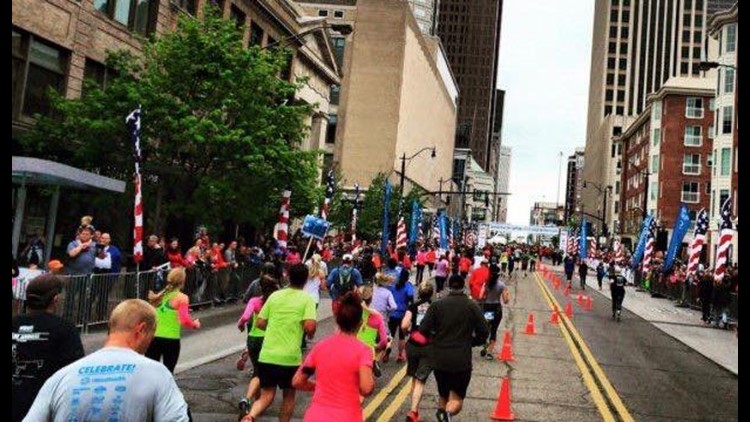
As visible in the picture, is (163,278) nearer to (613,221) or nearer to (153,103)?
(153,103)

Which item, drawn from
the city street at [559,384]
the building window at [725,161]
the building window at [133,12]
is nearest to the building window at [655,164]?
the building window at [725,161]

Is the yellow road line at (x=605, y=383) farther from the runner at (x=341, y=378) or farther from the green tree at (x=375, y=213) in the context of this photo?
the green tree at (x=375, y=213)

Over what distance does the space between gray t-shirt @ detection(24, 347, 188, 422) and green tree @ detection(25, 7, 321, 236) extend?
17.3m

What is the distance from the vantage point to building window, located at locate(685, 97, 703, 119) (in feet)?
256

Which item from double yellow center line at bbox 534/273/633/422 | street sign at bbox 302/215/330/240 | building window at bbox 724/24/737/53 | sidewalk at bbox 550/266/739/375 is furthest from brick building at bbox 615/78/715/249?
double yellow center line at bbox 534/273/633/422

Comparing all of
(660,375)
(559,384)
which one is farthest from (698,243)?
(559,384)

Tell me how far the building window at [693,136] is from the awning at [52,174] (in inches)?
2886

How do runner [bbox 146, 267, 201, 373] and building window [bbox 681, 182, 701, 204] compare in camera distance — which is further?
building window [bbox 681, 182, 701, 204]

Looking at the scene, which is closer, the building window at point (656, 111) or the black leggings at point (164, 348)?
the black leggings at point (164, 348)

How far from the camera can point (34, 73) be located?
855 inches

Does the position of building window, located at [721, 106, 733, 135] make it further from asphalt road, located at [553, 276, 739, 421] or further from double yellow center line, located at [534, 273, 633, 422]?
double yellow center line, located at [534, 273, 633, 422]

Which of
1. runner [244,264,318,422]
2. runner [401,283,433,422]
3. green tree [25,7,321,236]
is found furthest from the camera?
green tree [25,7,321,236]

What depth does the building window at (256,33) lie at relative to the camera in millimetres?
37125
